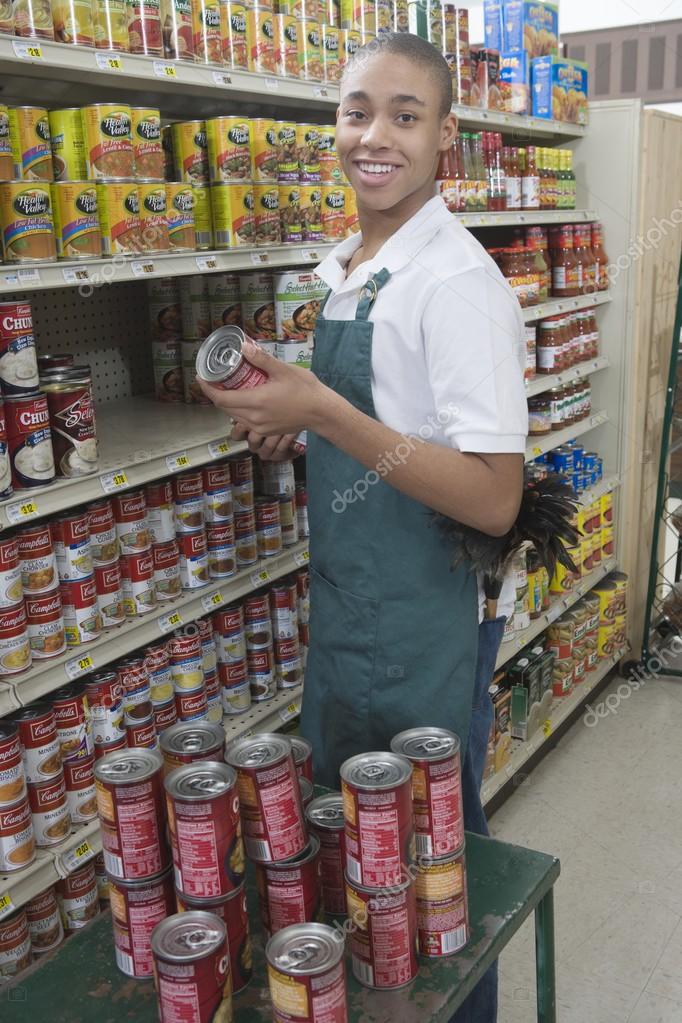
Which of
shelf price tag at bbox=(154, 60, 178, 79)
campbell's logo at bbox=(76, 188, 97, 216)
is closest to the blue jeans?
campbell's logo at bbox=(76, 188, 97, 216)

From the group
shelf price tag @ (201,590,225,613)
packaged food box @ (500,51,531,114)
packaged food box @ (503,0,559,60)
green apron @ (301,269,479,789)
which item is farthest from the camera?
packaged food box @ (503,0,559,60)

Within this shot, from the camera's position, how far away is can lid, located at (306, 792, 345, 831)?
1.48 metres

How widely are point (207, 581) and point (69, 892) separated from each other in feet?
2.46

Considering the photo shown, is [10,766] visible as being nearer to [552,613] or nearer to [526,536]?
[526,536]

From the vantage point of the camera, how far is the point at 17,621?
191 centimetres

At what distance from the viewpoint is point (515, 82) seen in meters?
3.54

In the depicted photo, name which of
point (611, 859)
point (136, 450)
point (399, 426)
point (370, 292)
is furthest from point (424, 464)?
point (611, 859)

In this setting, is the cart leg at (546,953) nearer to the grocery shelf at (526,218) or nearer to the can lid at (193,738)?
the can lid at (193,738)

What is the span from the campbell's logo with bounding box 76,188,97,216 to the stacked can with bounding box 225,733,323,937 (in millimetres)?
1068

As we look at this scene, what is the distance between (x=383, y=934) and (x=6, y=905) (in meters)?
0.92

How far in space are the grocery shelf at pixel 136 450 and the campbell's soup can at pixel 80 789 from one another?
1.76 feet

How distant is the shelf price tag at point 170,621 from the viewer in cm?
225

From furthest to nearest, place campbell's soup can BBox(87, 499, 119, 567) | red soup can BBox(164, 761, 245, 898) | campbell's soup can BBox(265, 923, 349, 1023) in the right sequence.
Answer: campbell's soup can BBox(87, 499, 119, 567) < red soup can BBox(164, 761, 245, 898) < campbell's soup can BBox(265, 923, 349, 1023)

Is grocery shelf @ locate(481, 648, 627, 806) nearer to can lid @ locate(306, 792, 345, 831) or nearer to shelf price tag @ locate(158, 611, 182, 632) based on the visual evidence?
shelf price tag @ locate(158, 611, 182, 632)
